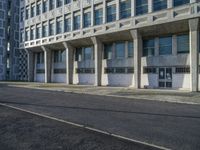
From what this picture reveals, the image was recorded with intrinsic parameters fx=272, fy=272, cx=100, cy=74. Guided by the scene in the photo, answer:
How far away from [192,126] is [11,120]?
6.37 m

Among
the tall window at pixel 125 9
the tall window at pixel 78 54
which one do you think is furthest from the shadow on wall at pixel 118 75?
the tall window at pixel 78 54

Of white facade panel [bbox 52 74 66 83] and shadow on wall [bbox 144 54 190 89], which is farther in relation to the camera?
white facade panel [bbox 52 74 66 83]

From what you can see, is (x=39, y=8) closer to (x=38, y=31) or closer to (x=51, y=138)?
(x=38, y=31)

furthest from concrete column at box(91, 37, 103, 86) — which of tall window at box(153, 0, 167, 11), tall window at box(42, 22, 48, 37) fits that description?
tall window at box(42, 22, 48, 37)

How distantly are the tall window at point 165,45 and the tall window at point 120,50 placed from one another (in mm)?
5656

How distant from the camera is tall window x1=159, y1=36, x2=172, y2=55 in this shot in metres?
Result: 29.5

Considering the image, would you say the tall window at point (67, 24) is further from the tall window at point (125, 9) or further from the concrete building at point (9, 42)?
the concrete building at point (9, 42)

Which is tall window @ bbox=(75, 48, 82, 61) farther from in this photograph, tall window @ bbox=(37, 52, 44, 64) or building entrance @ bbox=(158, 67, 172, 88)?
building entrance @ bbox=(158, 67, 172, 88)

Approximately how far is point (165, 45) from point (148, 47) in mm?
2256

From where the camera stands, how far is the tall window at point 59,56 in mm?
44406

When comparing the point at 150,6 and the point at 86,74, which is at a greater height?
the point at 150,6

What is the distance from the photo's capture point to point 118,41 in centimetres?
3522

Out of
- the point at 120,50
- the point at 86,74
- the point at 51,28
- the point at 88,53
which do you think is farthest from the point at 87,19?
the point at 51,28

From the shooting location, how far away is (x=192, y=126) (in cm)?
889
